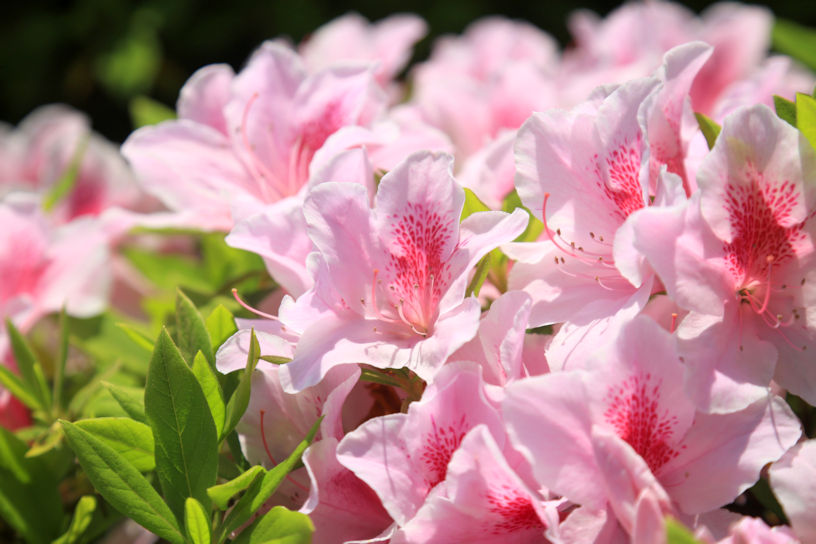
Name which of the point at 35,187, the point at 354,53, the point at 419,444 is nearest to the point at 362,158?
the point at 419,444

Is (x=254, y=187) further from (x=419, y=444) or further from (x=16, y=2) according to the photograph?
(x=16, y=2)

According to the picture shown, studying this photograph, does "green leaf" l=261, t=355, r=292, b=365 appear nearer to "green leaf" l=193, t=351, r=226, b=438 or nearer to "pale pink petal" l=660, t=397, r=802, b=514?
"green leaf" l=193, t=351, r=226, b=438

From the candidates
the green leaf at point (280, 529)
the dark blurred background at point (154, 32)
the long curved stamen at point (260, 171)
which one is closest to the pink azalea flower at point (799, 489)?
the green leaf at point (280, 529)

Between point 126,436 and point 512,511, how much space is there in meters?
0.31

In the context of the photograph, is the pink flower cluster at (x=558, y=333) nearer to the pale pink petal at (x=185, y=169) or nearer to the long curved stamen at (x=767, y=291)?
the long curved stamen at (x=767, y=291)

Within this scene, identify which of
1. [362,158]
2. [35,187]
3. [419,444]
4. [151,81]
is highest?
[362,158]

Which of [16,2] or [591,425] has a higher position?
[591,425]

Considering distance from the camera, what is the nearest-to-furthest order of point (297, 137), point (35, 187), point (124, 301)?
point (297, 137)
point (124, 301)
point (35, 187)

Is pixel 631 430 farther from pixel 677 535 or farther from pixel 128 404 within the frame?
pixel 128 404

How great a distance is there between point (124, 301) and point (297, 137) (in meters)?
0.49

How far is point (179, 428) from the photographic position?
2.03ft

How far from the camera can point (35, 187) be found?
135 centimetres

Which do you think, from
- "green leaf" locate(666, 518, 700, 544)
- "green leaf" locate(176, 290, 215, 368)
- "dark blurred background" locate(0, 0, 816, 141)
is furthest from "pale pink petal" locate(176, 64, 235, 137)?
"dark blurred background" locate(0, 0, 816, 141)

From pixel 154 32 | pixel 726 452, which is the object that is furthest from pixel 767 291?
pixel 154 32
